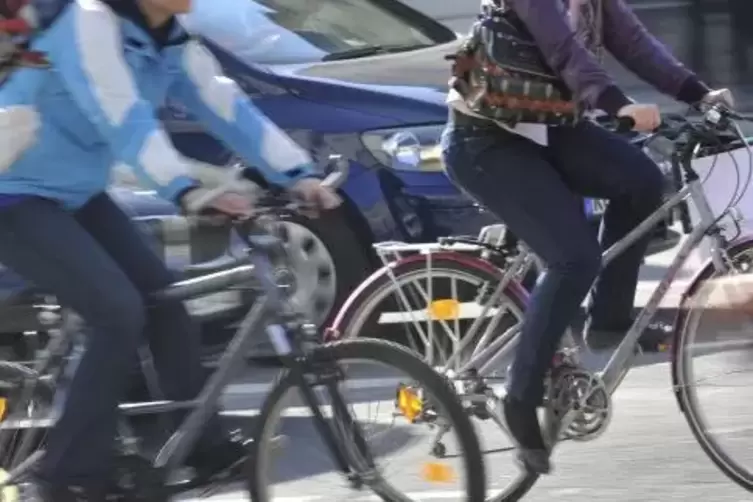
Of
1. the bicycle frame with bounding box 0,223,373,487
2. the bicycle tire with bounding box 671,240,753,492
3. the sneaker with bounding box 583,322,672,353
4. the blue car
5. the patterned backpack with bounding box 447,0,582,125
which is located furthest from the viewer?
the blue car

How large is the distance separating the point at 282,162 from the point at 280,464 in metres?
0.76

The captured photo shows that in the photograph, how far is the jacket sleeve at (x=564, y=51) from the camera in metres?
4.29

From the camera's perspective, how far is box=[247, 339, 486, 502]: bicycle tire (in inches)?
161

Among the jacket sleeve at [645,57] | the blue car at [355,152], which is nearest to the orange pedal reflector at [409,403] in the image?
the jacket sleeve at [645,57]

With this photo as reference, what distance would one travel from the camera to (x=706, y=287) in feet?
15.3

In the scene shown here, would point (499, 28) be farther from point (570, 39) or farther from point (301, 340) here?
point (301, 340)

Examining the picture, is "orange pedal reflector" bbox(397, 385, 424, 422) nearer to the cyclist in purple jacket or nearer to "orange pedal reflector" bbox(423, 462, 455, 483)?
"orange pedal reflector" bbox(423, 462, 455, 483)

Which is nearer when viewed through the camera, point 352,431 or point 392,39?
point 352,431

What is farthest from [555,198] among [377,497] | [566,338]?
[377,497]

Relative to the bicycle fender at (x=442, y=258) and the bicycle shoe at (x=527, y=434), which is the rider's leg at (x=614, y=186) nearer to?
the bicycle fender at (x=442, y=258)

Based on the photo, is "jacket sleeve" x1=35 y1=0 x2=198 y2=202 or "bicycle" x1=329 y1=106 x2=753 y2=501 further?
"bicycle" x1=329 y1=106 x2=753 y2=501

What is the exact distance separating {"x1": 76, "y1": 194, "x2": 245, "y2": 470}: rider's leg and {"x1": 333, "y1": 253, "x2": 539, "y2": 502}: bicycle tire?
646 millimetres

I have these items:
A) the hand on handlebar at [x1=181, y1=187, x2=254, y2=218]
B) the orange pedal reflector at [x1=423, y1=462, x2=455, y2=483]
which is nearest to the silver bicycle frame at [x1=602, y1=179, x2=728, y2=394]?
the orange pedal reflector at [x1=423, y1=462, x2=455, y2=483]

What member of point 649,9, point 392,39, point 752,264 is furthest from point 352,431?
point 649,9
